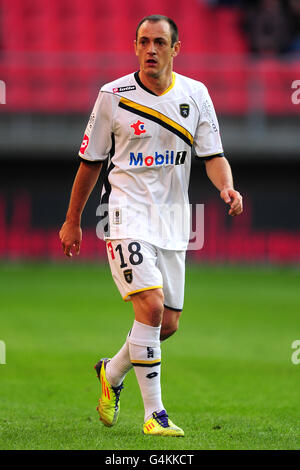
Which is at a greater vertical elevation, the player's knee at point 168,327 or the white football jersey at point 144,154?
the white football jersey at point 144,154

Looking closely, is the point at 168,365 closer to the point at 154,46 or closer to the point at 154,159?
the point at 154,159

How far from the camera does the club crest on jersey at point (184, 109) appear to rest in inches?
214

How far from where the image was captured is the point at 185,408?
636 centimetres

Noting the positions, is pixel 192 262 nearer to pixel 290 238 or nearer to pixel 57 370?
pixel 290 238

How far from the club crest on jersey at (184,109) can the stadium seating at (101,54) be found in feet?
45.1

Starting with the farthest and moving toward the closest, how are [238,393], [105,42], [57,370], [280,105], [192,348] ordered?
[105,42], [280,105], [192,348], [57,370], [238,393]

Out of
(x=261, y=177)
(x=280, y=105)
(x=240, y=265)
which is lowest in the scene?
(x=240, y=265)

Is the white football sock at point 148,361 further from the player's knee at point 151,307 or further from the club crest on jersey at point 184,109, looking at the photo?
the club crest on jersey at point 184,109

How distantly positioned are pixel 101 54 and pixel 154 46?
14.9m

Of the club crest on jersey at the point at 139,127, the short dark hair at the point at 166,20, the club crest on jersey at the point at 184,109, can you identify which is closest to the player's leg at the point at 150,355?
the club crest on jersey at the point at 139,127

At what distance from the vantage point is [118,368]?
5637 mm

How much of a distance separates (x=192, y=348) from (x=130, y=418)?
4.13m

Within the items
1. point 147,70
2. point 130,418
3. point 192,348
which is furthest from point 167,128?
point 192,348

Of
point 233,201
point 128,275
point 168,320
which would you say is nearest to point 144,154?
point 233,201
